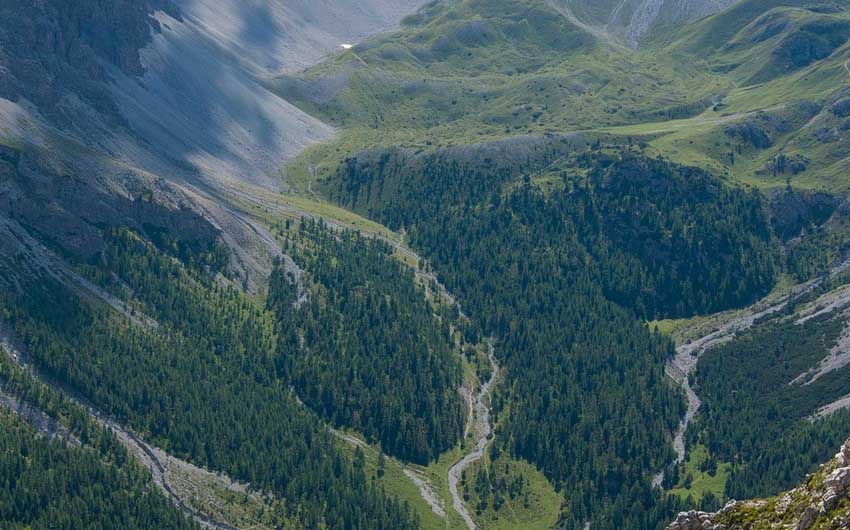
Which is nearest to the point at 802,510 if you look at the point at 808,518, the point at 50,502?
the point at 808,518

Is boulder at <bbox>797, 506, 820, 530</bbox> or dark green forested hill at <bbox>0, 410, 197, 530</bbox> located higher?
boulder at <bbox>797, 506, 820, 530</bbox>

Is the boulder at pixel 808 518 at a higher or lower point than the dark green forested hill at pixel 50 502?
higher

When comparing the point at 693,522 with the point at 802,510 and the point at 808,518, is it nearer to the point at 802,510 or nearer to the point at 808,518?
the point at 802,510

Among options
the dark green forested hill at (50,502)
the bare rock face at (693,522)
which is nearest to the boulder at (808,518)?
the bare rock face at (693,522)

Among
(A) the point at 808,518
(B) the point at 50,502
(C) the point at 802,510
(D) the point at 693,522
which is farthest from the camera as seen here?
(B) the point at 50,502

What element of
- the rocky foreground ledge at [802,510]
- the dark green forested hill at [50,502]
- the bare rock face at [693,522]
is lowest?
the dark green forested hill at [50,502]

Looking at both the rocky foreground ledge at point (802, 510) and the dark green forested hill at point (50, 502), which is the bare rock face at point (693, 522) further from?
the dark green forested hill at point (50, 502)

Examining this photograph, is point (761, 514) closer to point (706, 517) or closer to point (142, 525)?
point (706, 517)

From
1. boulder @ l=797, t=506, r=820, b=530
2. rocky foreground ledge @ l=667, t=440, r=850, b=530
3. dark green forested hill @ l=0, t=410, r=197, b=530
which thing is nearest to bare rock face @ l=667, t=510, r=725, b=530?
rocky foreground ledge @ l=667, t=440, r=850, b=530

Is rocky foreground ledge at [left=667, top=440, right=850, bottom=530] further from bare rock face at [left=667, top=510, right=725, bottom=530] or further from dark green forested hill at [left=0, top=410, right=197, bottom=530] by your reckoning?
dark green forested hill at [left=0, top=410, right=197, bottom=530]
